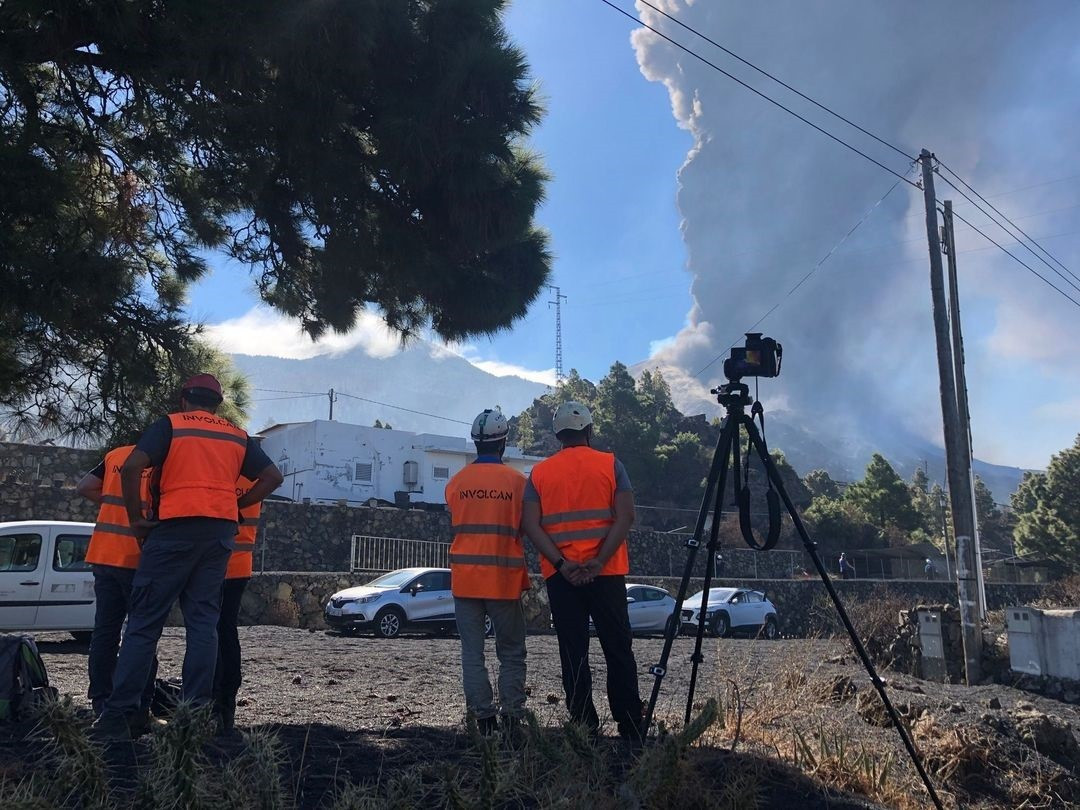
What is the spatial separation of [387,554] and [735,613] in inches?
325

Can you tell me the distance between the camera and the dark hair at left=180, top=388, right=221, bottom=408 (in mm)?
4625

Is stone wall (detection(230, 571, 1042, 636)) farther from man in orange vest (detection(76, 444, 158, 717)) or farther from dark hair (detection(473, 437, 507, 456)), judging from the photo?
man in orange vest (detection(76, 444, 158, 717))

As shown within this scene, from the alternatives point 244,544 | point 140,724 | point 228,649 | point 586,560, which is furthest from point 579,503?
point 140,724

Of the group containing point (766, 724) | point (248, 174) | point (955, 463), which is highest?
point (248, 174)

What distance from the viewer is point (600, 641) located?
14.4 feet

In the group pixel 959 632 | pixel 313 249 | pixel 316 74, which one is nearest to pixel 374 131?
pixel 316 74

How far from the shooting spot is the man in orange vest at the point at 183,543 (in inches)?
162

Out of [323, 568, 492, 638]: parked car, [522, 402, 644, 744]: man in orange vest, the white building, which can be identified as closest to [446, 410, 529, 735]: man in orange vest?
[522, 402, 644, 744]: man in orange vest

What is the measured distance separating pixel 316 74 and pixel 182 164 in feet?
5.45

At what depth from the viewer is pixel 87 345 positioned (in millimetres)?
7676

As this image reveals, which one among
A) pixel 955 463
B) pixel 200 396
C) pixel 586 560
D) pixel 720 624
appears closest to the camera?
pixel 586 560

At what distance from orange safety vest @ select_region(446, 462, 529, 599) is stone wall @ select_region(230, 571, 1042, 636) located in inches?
325

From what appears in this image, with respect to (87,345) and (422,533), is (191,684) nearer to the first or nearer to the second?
(87,345)

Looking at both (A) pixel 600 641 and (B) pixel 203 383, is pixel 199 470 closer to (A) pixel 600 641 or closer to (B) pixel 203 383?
(B) pixel 203 383
